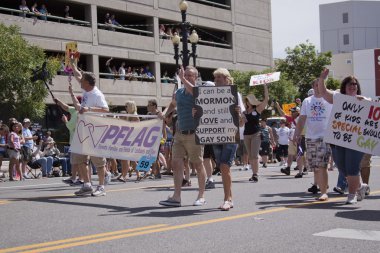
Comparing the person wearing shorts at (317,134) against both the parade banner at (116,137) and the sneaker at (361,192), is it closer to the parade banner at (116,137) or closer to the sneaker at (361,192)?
the sneaker at (361,192)

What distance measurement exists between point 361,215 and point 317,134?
7.99 ft

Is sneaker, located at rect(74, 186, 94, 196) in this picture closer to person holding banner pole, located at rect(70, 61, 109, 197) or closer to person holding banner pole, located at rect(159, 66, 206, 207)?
person holding banner pole, located at rect(70, 61, 109, 197)

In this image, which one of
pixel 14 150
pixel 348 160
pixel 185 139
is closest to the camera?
pixel 185 139

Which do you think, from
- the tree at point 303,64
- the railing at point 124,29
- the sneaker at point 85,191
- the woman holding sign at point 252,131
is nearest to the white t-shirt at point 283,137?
the woman holding sign at point 252,131

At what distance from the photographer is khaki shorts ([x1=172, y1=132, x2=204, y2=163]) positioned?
9.18 m

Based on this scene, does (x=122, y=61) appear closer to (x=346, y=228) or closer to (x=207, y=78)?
(x=207, y=78)

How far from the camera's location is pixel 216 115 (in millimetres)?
8992

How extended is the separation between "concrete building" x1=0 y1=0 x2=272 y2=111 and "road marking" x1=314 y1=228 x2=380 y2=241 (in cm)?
2989

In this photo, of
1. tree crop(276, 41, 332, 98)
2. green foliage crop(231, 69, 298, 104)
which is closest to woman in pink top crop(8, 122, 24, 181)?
green foliage crop(231, 69, 298, 104)

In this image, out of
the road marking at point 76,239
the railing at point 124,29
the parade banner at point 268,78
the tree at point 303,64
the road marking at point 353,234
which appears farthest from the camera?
the tree at point 303,64

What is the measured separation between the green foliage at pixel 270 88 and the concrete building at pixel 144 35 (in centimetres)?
207

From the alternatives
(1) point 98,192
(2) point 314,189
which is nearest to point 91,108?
(1) point 98,192

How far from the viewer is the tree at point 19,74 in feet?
94.1

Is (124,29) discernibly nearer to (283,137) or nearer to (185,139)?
(283,137)
